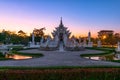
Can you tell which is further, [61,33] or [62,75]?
[61,33]

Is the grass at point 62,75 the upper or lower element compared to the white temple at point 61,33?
lower

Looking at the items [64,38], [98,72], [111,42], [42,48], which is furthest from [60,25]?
[98,72]

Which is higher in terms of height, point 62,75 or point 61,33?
point 61,33

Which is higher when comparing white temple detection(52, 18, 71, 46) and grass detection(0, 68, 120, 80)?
white temple detection(52, 18, 71, 46)

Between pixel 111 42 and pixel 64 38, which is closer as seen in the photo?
pixel 64 38

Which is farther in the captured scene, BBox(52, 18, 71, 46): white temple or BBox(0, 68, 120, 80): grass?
BBox(52, 18, 71, 46): white temple

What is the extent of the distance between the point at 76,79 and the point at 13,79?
274cm

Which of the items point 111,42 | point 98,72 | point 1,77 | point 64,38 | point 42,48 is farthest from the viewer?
point 111,42

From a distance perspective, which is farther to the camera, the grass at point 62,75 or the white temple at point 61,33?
the white temple at point 61,33

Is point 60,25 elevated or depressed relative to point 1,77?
elevated

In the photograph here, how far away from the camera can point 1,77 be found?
899 cm

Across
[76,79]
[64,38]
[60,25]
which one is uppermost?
[60,25]

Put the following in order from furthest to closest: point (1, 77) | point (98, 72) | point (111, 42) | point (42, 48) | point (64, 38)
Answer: point (111, 42) → point (64, 38) → point (42, 48) → point (98, 72) → point (1, 77)

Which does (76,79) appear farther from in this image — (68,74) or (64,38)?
(64,38)
